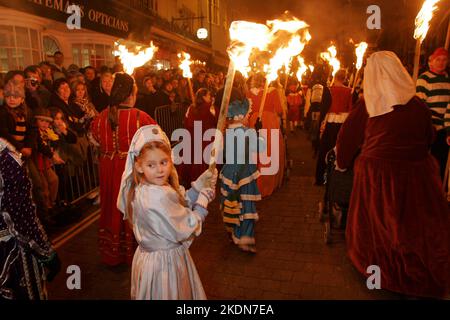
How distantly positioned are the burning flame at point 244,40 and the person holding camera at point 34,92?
12.0 ft

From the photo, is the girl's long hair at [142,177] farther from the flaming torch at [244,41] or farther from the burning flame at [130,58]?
the burning flame at [130,58]

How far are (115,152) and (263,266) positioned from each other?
7.21 feet

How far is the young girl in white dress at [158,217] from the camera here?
2523 mm

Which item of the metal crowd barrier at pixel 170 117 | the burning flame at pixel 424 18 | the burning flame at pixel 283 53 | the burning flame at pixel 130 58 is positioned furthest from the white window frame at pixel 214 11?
the burning flame at pixel 424 18

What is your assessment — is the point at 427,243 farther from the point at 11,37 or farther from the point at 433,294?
the point at 11,37

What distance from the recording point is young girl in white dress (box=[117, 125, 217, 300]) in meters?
2.52

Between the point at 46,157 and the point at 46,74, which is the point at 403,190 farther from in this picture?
the point at 46,74

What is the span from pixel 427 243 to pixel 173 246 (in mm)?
2509

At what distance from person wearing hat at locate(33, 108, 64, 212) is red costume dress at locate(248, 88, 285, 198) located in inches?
136

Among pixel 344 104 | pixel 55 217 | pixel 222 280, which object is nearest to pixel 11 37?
pixel 55 217

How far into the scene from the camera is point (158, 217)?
2.50 metres

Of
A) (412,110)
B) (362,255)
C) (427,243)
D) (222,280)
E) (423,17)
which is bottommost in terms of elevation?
(222,280)

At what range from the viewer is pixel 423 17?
4773 mm

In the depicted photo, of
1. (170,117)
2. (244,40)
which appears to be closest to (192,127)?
(170,117)
